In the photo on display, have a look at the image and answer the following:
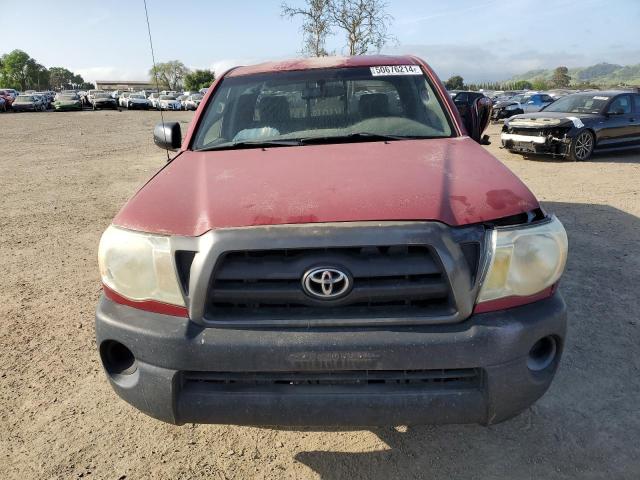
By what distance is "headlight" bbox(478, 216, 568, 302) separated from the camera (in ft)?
6.11

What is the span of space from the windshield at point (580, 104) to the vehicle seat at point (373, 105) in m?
9.66

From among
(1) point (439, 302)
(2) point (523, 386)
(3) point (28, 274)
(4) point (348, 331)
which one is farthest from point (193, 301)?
(3) point (28, 274)

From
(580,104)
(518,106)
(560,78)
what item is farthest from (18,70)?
(580,104)

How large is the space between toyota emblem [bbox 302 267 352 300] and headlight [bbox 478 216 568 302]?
0.52 m

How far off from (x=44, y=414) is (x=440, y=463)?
211 cm

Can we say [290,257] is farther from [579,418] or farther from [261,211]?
[579,418]

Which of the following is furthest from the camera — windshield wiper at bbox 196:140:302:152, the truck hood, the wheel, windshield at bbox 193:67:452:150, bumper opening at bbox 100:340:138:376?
the wheel

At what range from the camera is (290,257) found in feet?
6.11

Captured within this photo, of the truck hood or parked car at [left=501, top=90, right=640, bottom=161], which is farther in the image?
parked car at [left=501, top=90, right=640, bottom=161]

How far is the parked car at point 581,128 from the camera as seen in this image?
34.5 feet

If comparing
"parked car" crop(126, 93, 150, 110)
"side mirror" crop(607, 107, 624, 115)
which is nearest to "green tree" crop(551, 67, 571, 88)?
"parked car" crop(126, 93, 150, 110)

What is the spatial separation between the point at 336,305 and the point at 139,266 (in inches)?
31.5

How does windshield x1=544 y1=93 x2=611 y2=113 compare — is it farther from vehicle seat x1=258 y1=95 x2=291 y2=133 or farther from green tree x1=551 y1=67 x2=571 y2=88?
green tree x1=551 y1=67 x2=571 y2=88

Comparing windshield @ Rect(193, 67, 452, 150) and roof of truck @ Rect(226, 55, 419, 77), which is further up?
roof of truck @ Rect(226, 55, 419, 77)
